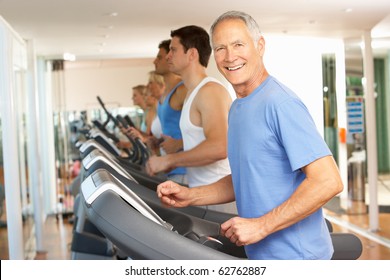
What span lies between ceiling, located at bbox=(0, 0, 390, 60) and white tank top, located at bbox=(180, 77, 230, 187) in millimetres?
805

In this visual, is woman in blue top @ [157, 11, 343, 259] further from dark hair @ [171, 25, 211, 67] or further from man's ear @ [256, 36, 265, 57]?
dark hair @ [171, 25, 211, 67]

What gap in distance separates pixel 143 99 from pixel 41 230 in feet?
6.32

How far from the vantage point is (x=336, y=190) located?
4.73ft

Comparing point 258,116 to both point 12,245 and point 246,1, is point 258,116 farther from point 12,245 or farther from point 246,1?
point 12,245

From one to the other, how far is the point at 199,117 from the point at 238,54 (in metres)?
0.91

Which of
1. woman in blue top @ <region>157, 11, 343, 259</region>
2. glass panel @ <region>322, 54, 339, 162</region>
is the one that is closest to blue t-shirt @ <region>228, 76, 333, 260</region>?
woman in blue top @ <region>157, 11, 343, 259</region>

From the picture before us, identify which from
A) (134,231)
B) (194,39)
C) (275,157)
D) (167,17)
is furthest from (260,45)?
(167,17)

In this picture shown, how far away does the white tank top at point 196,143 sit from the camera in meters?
2.49

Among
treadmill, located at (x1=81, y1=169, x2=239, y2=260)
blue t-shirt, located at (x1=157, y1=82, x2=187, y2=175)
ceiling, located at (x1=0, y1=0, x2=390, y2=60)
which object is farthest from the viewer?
ceiling, located at (x1=0, y1=0, x2=390, y2=60)

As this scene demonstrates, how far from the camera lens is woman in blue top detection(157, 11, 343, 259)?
146 centimetres

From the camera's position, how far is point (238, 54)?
1574 mm

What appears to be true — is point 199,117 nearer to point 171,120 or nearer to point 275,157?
point 171,120

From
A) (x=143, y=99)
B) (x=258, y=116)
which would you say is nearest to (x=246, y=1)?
(x=258, y=116)

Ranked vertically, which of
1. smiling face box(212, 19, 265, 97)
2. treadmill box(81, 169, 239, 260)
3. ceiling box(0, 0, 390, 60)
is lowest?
treadmill box(81, 169, 239, 260)
